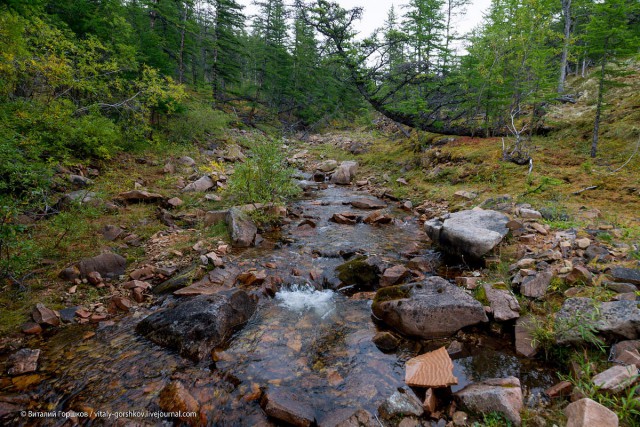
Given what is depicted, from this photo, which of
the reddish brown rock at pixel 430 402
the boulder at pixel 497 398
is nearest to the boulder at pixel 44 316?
the reddish brown rock at pixel 430 402

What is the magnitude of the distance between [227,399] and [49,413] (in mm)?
1833

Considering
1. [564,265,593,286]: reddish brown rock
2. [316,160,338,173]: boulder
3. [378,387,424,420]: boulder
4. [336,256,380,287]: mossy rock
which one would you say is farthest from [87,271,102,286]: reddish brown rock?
[316,160,338,173]: boulder

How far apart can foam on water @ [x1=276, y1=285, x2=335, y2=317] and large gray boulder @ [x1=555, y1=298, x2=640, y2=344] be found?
3.31 metres

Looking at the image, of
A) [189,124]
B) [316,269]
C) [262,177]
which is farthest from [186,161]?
[316,269]

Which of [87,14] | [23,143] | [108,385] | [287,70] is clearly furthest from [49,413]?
[287,70]

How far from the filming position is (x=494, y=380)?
3273mm

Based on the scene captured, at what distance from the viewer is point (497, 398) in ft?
9.46

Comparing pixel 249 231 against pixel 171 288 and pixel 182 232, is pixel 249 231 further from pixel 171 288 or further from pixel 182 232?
pixel 171 288

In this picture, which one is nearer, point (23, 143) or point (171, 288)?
point (171, 288)

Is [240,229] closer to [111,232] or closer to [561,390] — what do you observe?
[111,232]

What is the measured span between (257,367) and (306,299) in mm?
1880

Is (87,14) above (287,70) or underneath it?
underneath

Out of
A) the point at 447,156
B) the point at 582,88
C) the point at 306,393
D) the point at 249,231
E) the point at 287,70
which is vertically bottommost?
the point at 306,393

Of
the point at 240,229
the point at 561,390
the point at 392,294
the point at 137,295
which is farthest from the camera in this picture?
the point at 240,229
